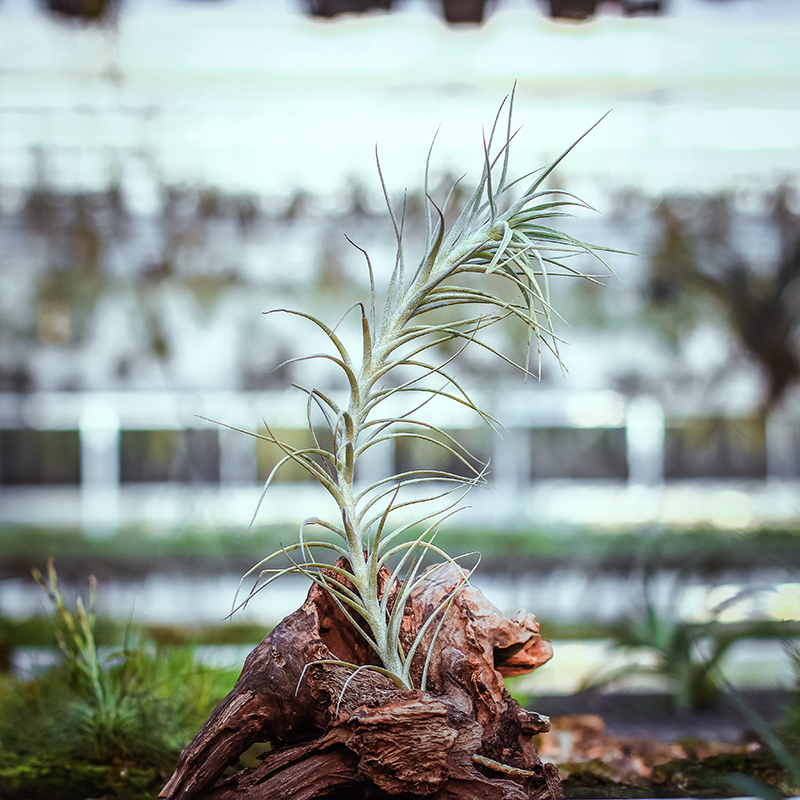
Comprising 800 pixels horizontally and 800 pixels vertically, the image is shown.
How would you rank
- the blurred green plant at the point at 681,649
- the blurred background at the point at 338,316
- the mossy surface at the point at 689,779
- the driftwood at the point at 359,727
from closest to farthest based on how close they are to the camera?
the driftwood at the point at 359,727 → the mossy surface at the point at 689,779 → the blurred green plant at the point at 681,649 → the blurred background at the point at 338,316

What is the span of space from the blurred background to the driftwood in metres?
1.78

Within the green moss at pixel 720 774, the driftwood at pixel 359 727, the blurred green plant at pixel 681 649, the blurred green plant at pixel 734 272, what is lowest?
the blurred green plant at pixel 681 649

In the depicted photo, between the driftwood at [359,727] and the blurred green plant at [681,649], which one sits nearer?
the driftwood at [359,727]

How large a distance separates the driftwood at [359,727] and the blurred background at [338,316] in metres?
1.78

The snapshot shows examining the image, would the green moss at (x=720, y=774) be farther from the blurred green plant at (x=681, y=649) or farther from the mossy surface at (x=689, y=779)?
the blurred green plant at (x=681, y=649)

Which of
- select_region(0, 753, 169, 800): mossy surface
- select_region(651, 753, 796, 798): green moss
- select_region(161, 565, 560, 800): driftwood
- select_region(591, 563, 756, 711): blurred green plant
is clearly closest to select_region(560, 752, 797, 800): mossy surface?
select_region(651, 753, 796, 798): green moss

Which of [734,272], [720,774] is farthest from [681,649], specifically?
[734,272]

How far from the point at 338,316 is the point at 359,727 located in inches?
80.1

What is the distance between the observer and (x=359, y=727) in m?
0.58

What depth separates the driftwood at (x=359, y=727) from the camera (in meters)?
0.58

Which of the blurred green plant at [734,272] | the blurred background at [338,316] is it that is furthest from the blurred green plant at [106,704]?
the blurred green plant at [734,272]

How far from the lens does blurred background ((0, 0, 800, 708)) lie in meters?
2.44

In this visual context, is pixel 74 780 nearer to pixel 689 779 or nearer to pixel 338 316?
pixel 689 779

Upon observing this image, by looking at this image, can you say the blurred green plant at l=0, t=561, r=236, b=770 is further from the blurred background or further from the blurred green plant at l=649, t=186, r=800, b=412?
the blurred green plant at l=649, t=186, r=800, b=412
